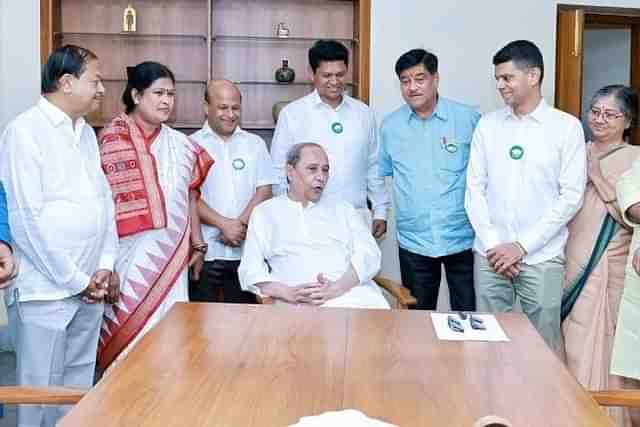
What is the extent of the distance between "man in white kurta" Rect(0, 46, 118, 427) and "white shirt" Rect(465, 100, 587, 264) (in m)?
1.65

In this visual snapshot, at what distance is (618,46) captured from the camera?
7734 mm

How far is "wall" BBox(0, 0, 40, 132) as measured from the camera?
518 centimetres

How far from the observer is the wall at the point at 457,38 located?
17.9ft

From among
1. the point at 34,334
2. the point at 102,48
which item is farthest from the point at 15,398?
the point at 102,48

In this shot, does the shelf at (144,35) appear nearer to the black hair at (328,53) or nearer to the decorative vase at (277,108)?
the decorative vase at (277,108)

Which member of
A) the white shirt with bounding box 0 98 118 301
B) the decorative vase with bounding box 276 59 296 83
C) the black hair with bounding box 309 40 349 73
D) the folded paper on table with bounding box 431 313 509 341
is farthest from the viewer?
the decorative vase with bounding box 276 59 296 83

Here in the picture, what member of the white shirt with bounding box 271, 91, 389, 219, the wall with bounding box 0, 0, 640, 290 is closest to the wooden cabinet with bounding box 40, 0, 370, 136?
the wall with bounding box 0, 0, 640, 290

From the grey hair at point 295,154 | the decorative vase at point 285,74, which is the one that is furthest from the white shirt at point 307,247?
the decorative vase at point 285,74

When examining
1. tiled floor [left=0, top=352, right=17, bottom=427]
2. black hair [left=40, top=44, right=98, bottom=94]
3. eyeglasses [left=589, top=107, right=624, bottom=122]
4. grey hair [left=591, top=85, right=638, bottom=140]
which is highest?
black hair [left=40, top=44, right=98, bottom=94]

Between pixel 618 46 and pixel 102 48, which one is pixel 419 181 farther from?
pixel 618 46

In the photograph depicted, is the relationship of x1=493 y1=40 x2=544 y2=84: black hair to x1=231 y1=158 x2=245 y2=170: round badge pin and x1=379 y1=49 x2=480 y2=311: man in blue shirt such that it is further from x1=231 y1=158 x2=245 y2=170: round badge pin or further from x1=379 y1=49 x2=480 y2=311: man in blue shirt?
x1=231 y1=158 x2=245 y2=170: round badge pin

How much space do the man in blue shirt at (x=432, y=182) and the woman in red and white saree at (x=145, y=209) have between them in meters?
1.08

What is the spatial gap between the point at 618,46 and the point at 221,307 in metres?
6.44

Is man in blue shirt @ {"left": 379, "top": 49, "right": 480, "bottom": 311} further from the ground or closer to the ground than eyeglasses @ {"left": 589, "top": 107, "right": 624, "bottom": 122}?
closer to the ground
